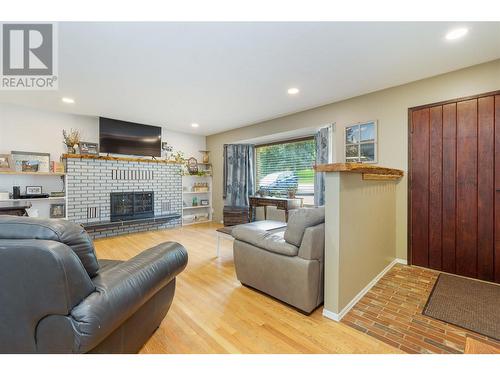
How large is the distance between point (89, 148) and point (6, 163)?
1113 millimetres

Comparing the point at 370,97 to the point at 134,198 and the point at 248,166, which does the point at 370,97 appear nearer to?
the point at 248,166

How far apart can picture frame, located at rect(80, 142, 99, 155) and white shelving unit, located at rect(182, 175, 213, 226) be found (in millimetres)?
1882

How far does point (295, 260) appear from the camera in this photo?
181cm

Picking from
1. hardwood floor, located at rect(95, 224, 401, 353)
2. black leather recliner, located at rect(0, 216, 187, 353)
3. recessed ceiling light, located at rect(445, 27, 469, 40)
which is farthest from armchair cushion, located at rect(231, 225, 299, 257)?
recessed ceiling light, located at rect(445, 27, 469, 40)

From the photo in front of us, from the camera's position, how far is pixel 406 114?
2.82 m

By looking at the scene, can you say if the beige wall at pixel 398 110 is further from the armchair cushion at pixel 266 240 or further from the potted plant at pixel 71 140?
A: the potted plant at pixel 71 140

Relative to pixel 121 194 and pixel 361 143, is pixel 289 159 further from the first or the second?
pixel 121 194

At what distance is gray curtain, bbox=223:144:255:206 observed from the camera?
5.30 meters

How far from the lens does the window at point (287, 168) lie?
4.43 metres

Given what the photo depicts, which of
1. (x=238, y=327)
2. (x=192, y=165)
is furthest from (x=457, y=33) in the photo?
(x=192, y=165)

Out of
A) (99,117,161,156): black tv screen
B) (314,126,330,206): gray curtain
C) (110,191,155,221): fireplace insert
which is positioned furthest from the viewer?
(110,191,155,221): fireplace insert

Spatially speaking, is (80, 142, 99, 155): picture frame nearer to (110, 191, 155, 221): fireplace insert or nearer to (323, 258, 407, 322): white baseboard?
(110, 191, 155, 221): fireplace insert
